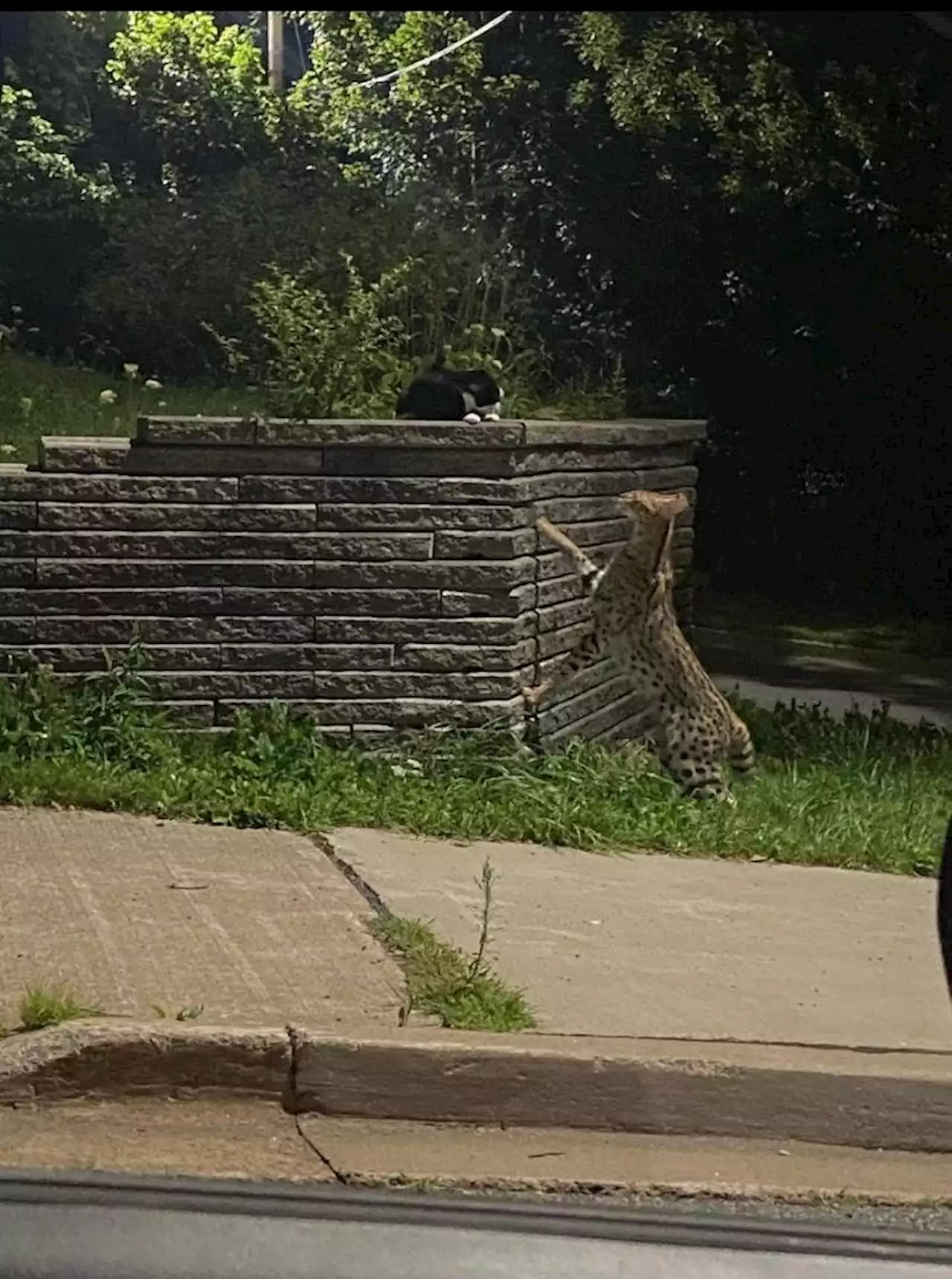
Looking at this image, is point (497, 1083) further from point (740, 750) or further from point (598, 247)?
point (740, 750)

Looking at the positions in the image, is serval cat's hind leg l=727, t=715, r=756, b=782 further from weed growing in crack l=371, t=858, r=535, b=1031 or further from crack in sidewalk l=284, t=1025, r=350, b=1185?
crack in sidewalk l=284, t=1025, r=350, b=1185

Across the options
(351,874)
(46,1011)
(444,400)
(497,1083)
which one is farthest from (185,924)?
(444,400)

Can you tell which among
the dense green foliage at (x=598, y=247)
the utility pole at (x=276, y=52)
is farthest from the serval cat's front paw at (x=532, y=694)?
the utility pole at (x=276, y=52)

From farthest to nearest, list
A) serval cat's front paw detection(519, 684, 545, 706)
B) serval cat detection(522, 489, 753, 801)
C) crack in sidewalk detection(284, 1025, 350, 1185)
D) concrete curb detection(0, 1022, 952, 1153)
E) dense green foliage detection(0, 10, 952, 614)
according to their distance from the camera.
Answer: serval cat's front paw detection(519, 684, 545, 706), serval cat detection(522, 489, 753, 801), dense green foliage detection(0, 10, 952, 614), concrete curb detection(0, 1022, 952, 1153), crack in sidewalk detection(284, 1025, 350, 1185)

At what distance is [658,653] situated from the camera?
4.74 metres

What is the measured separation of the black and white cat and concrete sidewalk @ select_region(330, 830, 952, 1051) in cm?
105

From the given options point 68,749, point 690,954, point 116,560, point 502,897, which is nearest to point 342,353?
point 116,560

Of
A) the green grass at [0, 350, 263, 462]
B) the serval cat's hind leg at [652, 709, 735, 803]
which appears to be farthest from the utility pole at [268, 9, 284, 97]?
the serval cat's hind leg at [652, 709, 735, 803]

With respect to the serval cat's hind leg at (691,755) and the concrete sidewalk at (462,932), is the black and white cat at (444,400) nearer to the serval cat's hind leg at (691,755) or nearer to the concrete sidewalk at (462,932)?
the serval cat's hind leg at (691,755)

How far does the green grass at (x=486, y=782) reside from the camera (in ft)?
14.2

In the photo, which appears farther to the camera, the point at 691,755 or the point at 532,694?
the point at 532,694

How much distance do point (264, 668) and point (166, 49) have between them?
5.76ft

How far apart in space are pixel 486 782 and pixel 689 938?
1.03 metres

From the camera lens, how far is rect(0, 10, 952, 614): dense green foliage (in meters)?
3.97
